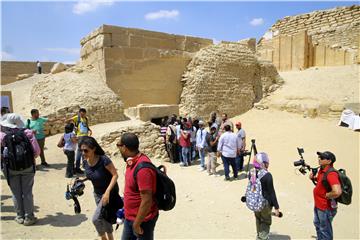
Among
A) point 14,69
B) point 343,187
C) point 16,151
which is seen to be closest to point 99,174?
point 16,151

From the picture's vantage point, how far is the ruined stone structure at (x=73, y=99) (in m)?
9.70

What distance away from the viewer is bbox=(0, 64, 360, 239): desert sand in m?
4.38

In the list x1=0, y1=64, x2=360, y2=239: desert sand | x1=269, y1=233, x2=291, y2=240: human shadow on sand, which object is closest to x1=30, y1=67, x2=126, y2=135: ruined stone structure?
x1=0, y1=64, x2=360, y2=239: desert sand

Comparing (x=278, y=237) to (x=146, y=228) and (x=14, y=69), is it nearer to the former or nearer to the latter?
(x=146, y=228)

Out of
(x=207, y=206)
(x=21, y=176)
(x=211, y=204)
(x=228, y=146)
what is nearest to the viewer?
(x=21, y=176)

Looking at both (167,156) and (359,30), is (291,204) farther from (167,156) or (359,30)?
(359,30)

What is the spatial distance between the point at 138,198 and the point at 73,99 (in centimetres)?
848

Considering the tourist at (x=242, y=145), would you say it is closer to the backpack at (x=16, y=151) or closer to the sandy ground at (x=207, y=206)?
the sandy ground at (x=207, y=206)

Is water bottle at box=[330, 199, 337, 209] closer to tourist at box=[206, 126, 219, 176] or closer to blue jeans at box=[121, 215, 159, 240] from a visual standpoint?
blue jeans at box=[121, 215, 159, 240]

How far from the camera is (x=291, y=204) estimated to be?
5996 millimetres

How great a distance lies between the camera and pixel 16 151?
402 cm

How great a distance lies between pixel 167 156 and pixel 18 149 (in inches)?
223

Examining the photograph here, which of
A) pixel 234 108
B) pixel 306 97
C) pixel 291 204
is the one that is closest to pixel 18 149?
pixel 291 204

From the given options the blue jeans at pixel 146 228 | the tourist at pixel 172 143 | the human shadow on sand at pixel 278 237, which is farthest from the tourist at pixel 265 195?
the tourist at pixel 172 143
